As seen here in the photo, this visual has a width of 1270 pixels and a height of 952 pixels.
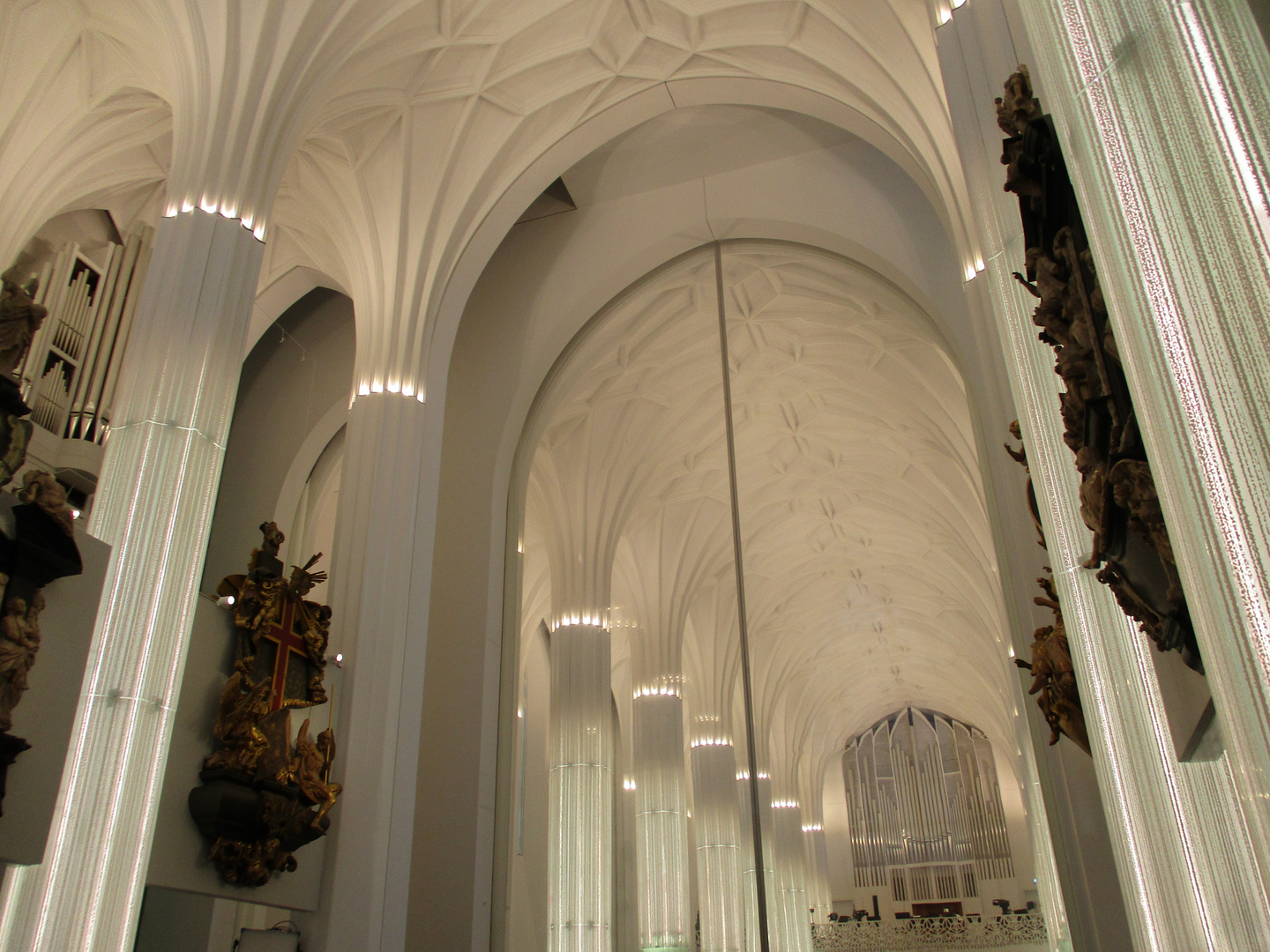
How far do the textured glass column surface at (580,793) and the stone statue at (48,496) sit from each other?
815 centimetres

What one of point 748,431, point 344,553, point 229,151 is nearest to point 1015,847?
point 748,431

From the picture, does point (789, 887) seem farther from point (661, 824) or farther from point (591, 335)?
point (591, 335)

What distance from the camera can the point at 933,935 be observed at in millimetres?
13398

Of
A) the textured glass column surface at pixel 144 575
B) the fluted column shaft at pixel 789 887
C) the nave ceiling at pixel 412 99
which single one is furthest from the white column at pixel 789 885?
the textured glass column surface at pixel 144 575

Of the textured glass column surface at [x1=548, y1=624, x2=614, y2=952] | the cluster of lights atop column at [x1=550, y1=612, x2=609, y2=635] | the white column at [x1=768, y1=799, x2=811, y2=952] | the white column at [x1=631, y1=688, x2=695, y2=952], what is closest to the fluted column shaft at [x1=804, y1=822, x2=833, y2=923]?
the white column at [x1=768, y1=799, x2=811, y2=952]

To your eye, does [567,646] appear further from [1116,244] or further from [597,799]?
[1116,244]

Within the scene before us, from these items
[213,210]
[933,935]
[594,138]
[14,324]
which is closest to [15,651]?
[14,324]

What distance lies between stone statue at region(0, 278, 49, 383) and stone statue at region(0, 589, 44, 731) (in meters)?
1.20

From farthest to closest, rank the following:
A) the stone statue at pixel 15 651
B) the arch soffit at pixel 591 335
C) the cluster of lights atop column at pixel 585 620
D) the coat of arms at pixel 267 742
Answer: the cluster of lights atop column at pixel 585 620
the arch soffit at pixel 591 335
the coat of arms at pixel 267 742
the stone statue at pixel 15 651

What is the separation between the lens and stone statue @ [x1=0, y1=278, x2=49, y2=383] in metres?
4.93

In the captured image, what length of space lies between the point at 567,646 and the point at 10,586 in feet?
30.0

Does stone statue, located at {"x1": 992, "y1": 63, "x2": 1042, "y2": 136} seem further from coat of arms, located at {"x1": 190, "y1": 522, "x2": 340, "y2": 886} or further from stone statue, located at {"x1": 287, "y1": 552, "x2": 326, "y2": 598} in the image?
stone statue, located at {"x1": 287, "y1": 552, "x2": 326, "y2": 598}

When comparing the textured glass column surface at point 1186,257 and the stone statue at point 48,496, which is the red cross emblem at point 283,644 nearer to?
the stone statue at point 48,496

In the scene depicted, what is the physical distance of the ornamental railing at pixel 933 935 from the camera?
13.4 meters
